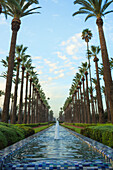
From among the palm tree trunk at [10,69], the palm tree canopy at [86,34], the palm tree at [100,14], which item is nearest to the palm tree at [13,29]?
the palm tree trunk at [10,69]

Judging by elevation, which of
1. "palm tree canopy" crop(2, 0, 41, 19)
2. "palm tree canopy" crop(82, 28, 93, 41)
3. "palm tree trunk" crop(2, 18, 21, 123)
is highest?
"palm tree canopy" crop(82, 28, 93, 41)

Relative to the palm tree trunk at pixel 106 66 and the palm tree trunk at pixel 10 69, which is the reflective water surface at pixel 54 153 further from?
the palm tree trunk at pixel 106 66

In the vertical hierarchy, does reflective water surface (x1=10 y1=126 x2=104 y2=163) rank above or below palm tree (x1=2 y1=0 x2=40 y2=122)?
below

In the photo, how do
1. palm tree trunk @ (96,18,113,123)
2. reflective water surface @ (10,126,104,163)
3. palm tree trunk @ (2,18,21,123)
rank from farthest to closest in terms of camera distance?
palm tree trunk @ (2,18,21,123)
palm tree trunk @ (96,18,113,123)
reflective water surface @ (10,126,104,163)

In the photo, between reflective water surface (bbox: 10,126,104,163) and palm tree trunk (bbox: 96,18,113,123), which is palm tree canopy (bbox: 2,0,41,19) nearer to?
palm tree trunk (bbox: 96,18,113,123)

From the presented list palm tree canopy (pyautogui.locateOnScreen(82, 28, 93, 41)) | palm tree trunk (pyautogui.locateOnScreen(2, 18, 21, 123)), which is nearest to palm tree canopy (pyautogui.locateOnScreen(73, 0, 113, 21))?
palm tree trunk (pyautogui.locateOnScreen(2, 18, 21, 123))

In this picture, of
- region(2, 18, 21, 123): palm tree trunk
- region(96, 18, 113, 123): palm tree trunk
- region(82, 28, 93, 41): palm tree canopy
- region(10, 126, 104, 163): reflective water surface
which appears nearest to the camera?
region(10, 126, 104, 163): reflective water surface

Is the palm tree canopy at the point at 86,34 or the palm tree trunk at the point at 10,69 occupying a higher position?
the palm tree canopy at the point at 86,34

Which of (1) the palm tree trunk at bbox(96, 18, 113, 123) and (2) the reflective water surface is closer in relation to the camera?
(2) the reflective water surface

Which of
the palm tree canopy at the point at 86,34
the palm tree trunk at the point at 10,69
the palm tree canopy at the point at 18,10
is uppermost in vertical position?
the palm tree canopy at the point at 86,34

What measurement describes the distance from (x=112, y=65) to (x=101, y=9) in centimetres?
1649

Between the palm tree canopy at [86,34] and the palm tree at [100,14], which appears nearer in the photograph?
the palm tree at [100,14]

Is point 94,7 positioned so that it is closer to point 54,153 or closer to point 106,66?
point 106,66

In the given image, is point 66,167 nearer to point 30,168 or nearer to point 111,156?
point 30,168
